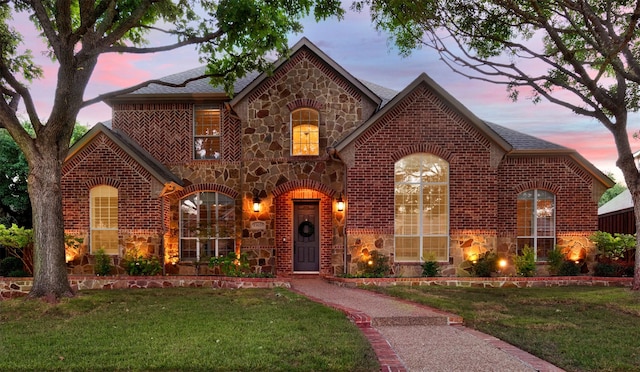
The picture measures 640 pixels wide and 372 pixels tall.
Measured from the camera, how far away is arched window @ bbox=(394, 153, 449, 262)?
13539mm

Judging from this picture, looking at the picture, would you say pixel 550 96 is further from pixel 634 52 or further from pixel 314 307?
pixel 314 307

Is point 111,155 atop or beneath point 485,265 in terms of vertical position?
atop

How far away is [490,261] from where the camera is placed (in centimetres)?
1309

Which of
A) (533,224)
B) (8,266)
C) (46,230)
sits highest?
(46,230)

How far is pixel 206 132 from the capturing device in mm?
15023

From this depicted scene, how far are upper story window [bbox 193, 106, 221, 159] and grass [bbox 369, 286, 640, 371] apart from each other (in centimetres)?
745

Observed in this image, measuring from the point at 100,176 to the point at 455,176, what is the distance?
36.7 feet

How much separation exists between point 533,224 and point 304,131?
8.25 m

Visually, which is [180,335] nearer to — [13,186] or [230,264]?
[230,264]

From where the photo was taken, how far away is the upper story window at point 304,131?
14461 mm

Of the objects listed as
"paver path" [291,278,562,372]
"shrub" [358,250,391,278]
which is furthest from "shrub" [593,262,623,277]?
"paver path" [291,278,562,372]

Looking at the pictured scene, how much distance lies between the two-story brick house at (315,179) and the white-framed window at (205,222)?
47 mm

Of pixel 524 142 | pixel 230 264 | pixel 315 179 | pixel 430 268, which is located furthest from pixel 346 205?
pixel 524 142

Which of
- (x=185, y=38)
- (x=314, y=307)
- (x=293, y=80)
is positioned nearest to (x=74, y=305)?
(x=314, y=307)
